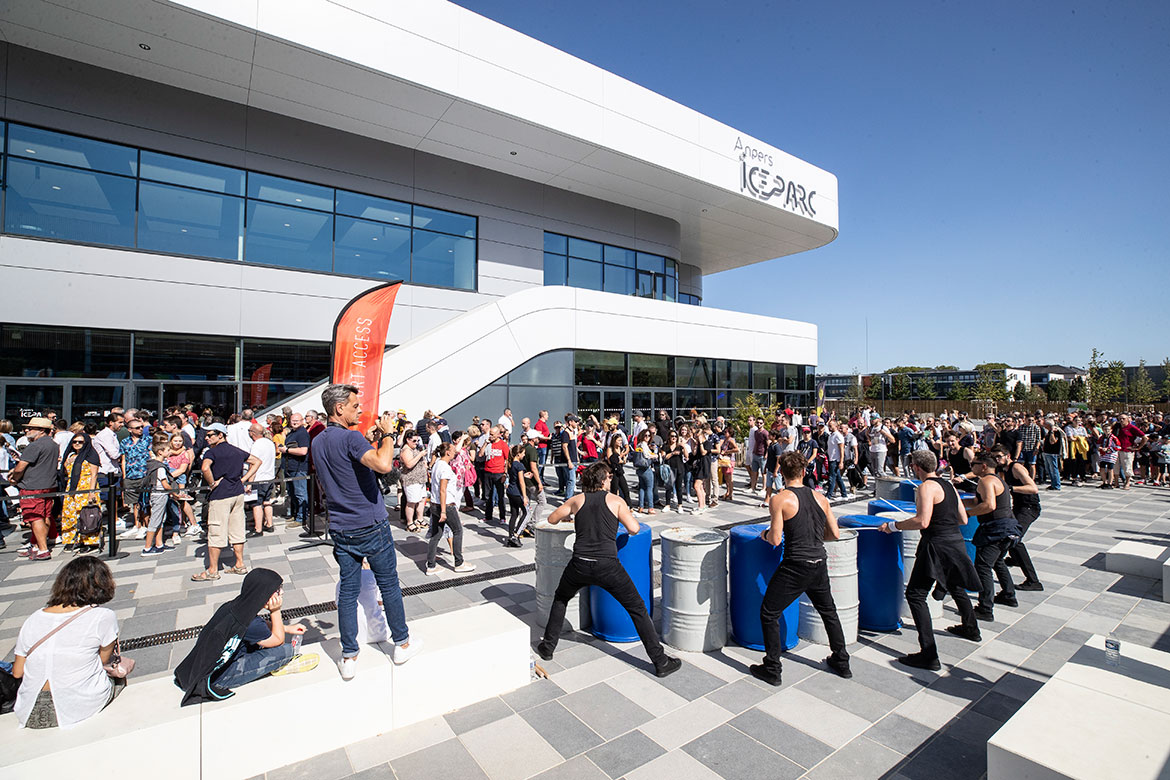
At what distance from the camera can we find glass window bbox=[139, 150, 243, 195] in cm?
1444

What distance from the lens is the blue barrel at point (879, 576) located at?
5.52m

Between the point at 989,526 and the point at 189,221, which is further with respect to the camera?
the point at 189,221

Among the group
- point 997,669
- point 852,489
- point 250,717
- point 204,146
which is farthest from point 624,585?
point 204,146

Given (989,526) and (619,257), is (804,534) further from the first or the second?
(619,257)

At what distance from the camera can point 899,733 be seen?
3.87m

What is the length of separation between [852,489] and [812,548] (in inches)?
432

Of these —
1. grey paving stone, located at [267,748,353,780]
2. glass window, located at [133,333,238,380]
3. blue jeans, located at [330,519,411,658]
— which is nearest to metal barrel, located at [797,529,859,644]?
blue jeans, located at [330,519,411,658]

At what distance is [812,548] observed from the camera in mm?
4496

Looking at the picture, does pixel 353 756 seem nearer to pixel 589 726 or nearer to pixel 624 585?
pixel 589 726

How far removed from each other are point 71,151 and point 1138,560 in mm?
22081

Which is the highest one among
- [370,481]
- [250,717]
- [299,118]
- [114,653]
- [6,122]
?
[299,118]

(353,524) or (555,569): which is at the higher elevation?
(353,524)

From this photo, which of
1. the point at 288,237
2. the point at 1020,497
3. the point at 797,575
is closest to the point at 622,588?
the point at 797,575

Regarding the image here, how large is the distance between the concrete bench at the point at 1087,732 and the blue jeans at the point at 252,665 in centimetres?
437
